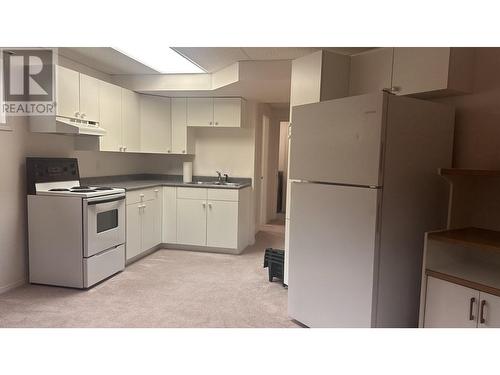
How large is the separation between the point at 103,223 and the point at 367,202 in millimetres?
2565

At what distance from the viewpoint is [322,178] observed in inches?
92.5

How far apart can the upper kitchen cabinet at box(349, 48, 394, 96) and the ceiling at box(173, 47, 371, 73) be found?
100 mm

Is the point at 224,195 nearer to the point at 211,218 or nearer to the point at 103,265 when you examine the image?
the point at 211,218

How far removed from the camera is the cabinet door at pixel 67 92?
3154mm

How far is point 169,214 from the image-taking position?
4.64m

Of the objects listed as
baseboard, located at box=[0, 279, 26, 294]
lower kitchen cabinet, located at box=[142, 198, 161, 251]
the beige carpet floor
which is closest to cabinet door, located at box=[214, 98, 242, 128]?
lower kitchen cabinet, located at box=[142, 198, 161, 251]

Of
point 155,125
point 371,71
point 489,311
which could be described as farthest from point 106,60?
point 489,311

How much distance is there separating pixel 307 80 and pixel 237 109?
1.79 meters

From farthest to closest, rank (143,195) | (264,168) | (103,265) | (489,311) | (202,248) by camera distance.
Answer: (264,168)
(202,248)
(143,195)
(103,265)
(489,311)

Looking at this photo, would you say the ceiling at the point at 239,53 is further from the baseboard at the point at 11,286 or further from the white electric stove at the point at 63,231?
the baseboard at the point at 11,286

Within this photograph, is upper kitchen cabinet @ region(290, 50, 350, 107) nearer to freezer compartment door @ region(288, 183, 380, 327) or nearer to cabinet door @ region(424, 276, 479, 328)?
freezer compartment door @ region(288, 183, 380, 327)
